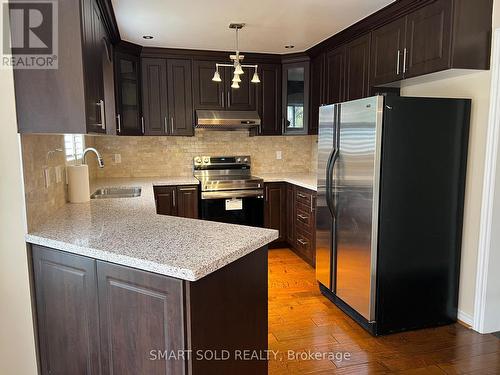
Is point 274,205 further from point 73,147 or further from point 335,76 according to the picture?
point 73,147

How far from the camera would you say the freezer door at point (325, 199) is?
2.89 meters

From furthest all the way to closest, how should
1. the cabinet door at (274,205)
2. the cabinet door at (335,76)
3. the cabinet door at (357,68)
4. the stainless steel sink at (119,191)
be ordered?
the cabinet door at (274,205) < the cabinet door at (335,76) < the stainless steel sink at (119,191) < the cabinet door at (357,68)

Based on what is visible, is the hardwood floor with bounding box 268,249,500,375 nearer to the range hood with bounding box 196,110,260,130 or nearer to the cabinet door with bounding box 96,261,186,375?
the cabinet door with bounding box 96,261,186,375

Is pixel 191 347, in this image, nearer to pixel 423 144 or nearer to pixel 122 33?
pixel 423 144

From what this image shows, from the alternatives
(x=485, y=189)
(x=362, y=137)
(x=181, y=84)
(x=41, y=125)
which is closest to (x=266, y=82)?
(x=181, y=84)

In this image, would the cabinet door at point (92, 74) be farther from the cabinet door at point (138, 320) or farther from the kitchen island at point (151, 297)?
the cabinet door at point (138, 320)

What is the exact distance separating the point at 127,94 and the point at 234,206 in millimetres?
1712

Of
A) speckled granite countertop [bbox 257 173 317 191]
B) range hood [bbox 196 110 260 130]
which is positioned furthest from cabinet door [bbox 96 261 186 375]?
range hood [bbox 196 110 260 130]

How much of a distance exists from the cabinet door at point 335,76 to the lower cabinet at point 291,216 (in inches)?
40.3

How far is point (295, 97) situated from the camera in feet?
14.8

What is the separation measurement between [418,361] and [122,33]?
3.63 meters

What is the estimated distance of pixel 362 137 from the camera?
2477 millimetres

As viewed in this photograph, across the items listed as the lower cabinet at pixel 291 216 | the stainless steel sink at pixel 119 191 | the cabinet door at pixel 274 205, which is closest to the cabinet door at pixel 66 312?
the stainless steel sink at pixel 119 191

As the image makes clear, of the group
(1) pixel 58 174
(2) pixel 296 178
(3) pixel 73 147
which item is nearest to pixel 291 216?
(2) pixel 296 178
